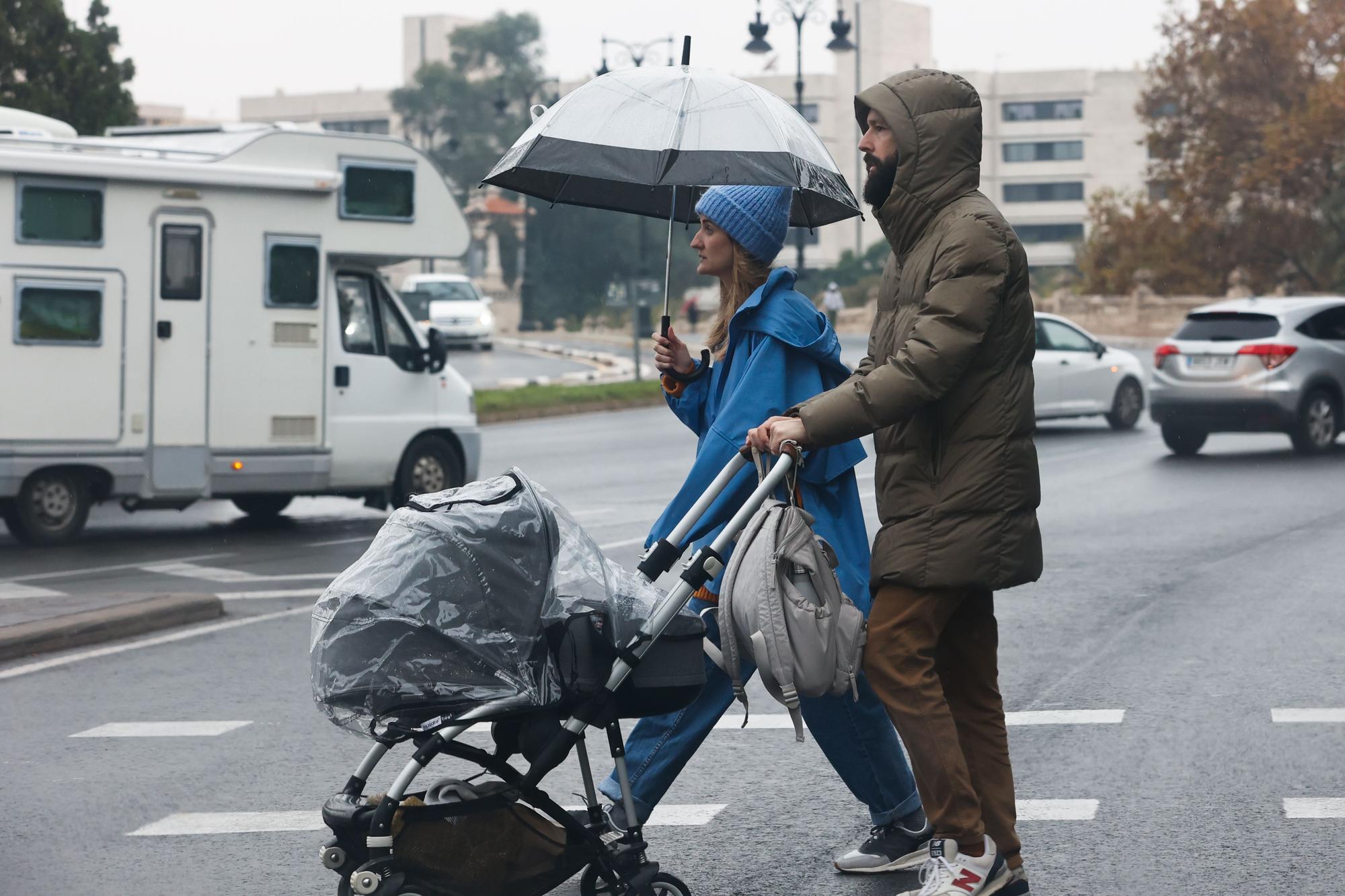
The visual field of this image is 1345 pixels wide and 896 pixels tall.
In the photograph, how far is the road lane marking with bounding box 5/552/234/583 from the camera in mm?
11039

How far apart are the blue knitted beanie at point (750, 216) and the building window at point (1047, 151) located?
111361 mm

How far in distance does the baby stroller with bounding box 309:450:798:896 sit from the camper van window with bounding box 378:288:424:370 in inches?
378

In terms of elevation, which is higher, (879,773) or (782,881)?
A: (879,773)

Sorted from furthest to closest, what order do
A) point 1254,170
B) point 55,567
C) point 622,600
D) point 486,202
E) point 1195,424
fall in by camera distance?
point 486,202
point 1254,170
point 1195,424
point 55,567
point 622,600

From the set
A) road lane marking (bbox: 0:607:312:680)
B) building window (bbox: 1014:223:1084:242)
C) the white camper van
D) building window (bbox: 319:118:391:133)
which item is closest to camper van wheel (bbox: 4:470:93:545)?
the white camper van

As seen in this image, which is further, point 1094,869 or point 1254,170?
point 1254,170

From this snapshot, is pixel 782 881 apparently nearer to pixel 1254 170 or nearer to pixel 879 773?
pixel 879 773

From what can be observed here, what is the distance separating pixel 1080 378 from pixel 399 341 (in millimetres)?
10389

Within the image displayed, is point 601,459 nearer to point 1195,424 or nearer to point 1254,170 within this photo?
point 1195,424

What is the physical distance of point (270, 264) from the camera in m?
13.0

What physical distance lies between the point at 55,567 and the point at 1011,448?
340 inches

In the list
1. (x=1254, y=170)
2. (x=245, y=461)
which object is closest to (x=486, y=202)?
(x=1254, y=170)

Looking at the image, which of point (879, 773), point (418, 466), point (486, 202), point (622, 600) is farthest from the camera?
point (486, 202)

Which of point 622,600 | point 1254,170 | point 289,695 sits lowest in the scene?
point 289,695
